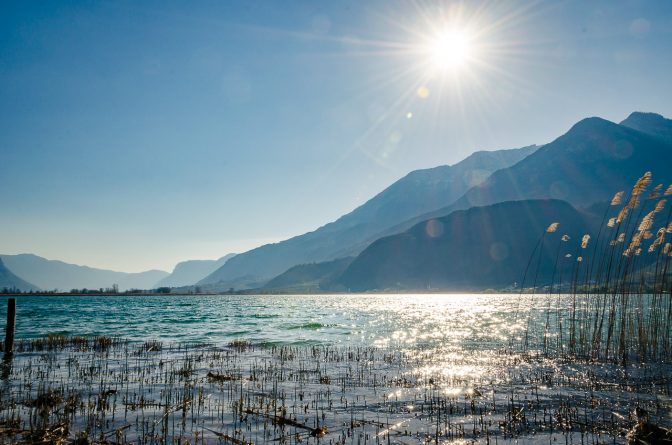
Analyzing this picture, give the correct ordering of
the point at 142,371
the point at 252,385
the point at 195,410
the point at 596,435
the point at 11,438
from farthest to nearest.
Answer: the point at 142,371, the point at 252,385, the point at 195,410, the point at 596,435, the point at 11,438

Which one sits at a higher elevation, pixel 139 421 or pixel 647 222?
pixel 647 222

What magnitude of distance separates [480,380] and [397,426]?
764 cm

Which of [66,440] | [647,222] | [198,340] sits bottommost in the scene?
[198,340]

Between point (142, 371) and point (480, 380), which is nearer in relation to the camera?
point (480, 380)

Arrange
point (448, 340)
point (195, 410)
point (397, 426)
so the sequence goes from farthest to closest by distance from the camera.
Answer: point (448, 340) < point (195, 410) < point (397, 426)

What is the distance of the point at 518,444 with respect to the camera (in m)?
9.08

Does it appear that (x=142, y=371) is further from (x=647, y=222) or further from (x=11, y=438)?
(x=647, y=222)

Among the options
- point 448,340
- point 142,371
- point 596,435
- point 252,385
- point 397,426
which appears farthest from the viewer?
point 448,340

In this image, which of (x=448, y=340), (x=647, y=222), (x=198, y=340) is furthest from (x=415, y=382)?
(x=198, y=340)

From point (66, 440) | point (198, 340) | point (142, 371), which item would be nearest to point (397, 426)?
point (66, 440)

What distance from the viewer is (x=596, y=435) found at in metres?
9.58

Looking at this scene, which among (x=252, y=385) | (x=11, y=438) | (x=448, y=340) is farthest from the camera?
(x=448, y=340)

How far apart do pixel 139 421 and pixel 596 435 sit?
35.9ft

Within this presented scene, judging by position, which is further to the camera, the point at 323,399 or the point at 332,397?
the point at 332,397
